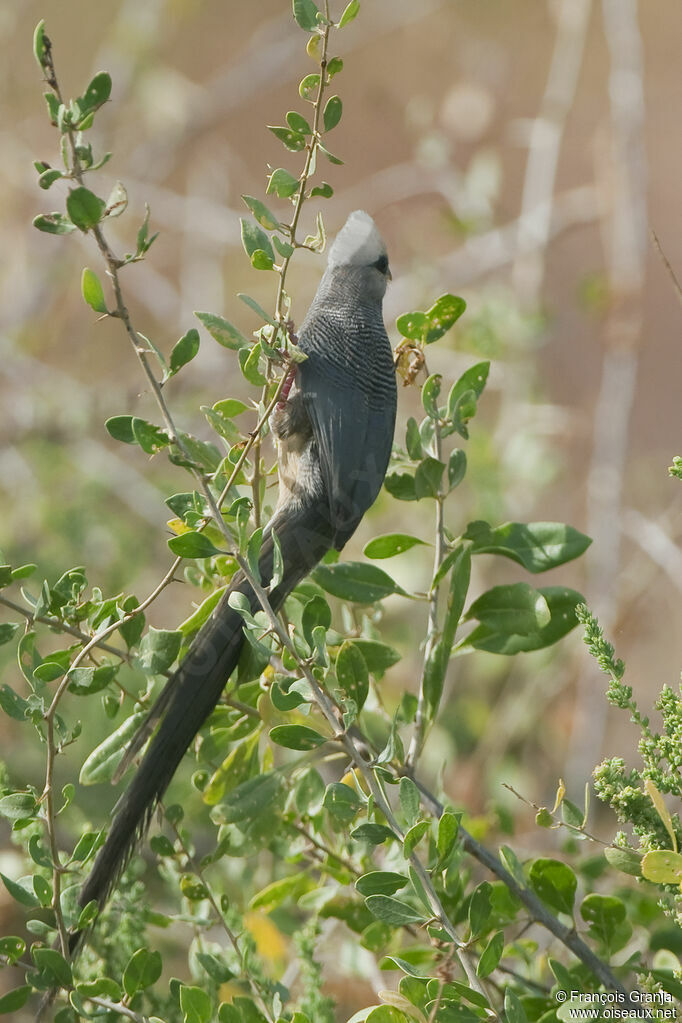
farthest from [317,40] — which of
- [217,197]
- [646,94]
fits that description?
[646,94]

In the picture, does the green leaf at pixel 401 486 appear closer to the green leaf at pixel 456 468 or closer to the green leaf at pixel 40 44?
the green leaf at pixel 456 468

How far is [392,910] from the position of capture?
3.77 ft

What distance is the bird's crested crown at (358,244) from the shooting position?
7.22 feet

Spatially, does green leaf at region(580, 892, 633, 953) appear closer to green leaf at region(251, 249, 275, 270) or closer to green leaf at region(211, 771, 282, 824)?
green leaf at region(211, 771, 282, 824)

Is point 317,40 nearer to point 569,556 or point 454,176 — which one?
point 569,556

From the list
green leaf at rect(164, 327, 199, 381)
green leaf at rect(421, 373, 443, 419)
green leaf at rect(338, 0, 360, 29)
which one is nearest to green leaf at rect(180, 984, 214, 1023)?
green leaf at rect(164, 327, 199, 381)

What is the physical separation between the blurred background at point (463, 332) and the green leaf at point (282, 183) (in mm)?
1189

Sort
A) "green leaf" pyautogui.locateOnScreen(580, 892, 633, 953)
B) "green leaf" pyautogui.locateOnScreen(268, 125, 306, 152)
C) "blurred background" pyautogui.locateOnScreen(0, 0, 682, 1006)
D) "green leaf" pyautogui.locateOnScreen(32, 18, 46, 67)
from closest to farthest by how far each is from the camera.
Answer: "green leaf" pyautogui.locateOnScreen(32, 18, 46, 67), "green leaf" pyautogui.locateOnScreen(268, 125, 306, 152), "green leaf" pyautogui.locateOnScreen(580, 892, 633, 953), "blurred background" pyautogui.locateOnScreen(0, 0, 682, 1006)

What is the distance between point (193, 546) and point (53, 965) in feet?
1.68

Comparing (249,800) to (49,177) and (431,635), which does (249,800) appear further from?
(49,177)

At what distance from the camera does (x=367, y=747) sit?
148 cm

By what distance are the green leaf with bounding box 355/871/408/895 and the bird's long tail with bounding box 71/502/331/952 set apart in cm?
39

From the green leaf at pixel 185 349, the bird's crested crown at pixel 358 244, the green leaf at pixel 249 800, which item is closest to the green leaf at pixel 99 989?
the green leaf at pixel 249 800

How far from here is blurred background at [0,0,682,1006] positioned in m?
3.22
